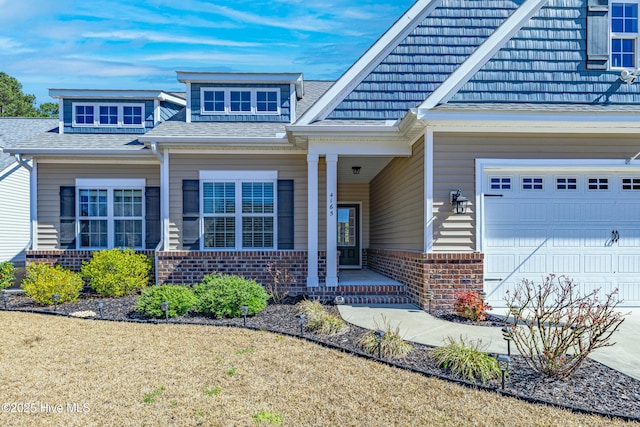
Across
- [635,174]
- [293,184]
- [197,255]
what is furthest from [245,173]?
[635,174]

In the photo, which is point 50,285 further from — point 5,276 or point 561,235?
point 561,235

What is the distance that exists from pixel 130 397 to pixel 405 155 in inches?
266

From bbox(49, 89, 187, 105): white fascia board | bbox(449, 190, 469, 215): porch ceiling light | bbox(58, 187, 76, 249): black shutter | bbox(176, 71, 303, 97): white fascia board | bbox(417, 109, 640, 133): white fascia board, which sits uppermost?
bbox(176, 71, 303, 97): white fascia board

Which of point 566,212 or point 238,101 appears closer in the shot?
point 566,212

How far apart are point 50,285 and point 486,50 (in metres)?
9.35

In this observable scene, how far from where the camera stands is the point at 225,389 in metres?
4.05

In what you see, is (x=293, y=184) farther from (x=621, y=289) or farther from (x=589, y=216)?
(x=621, y=289)

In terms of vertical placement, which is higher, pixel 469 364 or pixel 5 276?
pixel 5 276

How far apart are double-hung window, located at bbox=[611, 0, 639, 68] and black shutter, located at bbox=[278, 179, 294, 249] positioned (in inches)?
273

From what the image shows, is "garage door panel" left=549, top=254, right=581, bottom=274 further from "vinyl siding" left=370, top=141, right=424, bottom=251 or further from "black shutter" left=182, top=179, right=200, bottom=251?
"black shutter" left=182, top=179, right=200, bottom=251

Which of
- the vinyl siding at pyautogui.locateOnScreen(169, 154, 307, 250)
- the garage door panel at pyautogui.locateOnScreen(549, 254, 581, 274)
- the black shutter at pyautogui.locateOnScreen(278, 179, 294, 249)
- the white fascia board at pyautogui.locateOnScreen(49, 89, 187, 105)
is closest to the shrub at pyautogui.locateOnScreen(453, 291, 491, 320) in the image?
the garage door panel at pyautogui.locateOnScreen(549, 254, 581, 274)

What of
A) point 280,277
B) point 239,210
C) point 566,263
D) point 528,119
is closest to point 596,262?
point 566,263

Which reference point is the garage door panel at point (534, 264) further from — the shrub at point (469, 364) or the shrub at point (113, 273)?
the shrub at point (113, 273)

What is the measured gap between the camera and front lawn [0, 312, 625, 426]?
11.4 ft
